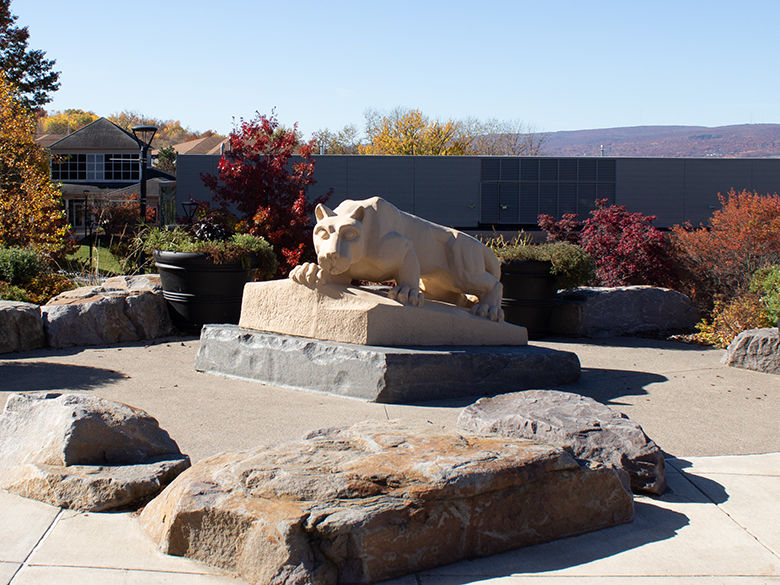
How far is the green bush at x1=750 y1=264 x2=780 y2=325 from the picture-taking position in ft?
29.5

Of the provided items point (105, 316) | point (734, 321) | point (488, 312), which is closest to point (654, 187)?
point (734, 321)

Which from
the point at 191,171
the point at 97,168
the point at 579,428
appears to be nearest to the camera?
the point at 579,428

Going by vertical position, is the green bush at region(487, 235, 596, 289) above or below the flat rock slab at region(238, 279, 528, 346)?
above

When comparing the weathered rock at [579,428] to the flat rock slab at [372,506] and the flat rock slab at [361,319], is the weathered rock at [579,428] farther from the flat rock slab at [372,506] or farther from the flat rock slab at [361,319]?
the flat rock slab at [361,319]

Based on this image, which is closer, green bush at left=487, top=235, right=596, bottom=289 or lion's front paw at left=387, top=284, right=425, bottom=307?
lion's front paw at left=387, top=284, right=425, bottom=307

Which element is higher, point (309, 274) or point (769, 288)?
point (309, 274)

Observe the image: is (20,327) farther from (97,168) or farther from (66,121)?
(66,121)

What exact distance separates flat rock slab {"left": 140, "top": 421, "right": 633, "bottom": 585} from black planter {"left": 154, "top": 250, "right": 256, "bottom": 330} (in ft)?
19.9

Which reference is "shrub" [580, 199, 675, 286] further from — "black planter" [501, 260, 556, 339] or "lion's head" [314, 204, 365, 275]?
"lion's head" [314, 204, 365, 275]

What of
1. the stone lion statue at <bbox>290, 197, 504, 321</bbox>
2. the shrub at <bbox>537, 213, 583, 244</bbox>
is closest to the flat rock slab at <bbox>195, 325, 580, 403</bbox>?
the stone lion statue at <bbox>290, 197, 504, 321</bbox>

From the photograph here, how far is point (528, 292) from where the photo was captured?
10.1 metres

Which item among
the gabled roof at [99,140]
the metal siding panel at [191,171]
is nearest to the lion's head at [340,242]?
the metal siding panel at [191,171]

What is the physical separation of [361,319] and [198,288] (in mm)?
3676

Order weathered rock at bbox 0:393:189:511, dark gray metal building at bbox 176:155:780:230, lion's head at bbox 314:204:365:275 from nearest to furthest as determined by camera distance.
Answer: weathered rock at bbox 0:393:189:511 < lion's head at bbox 314:204:365:275 < dark gray metal building at bbox 176:155:780:230
